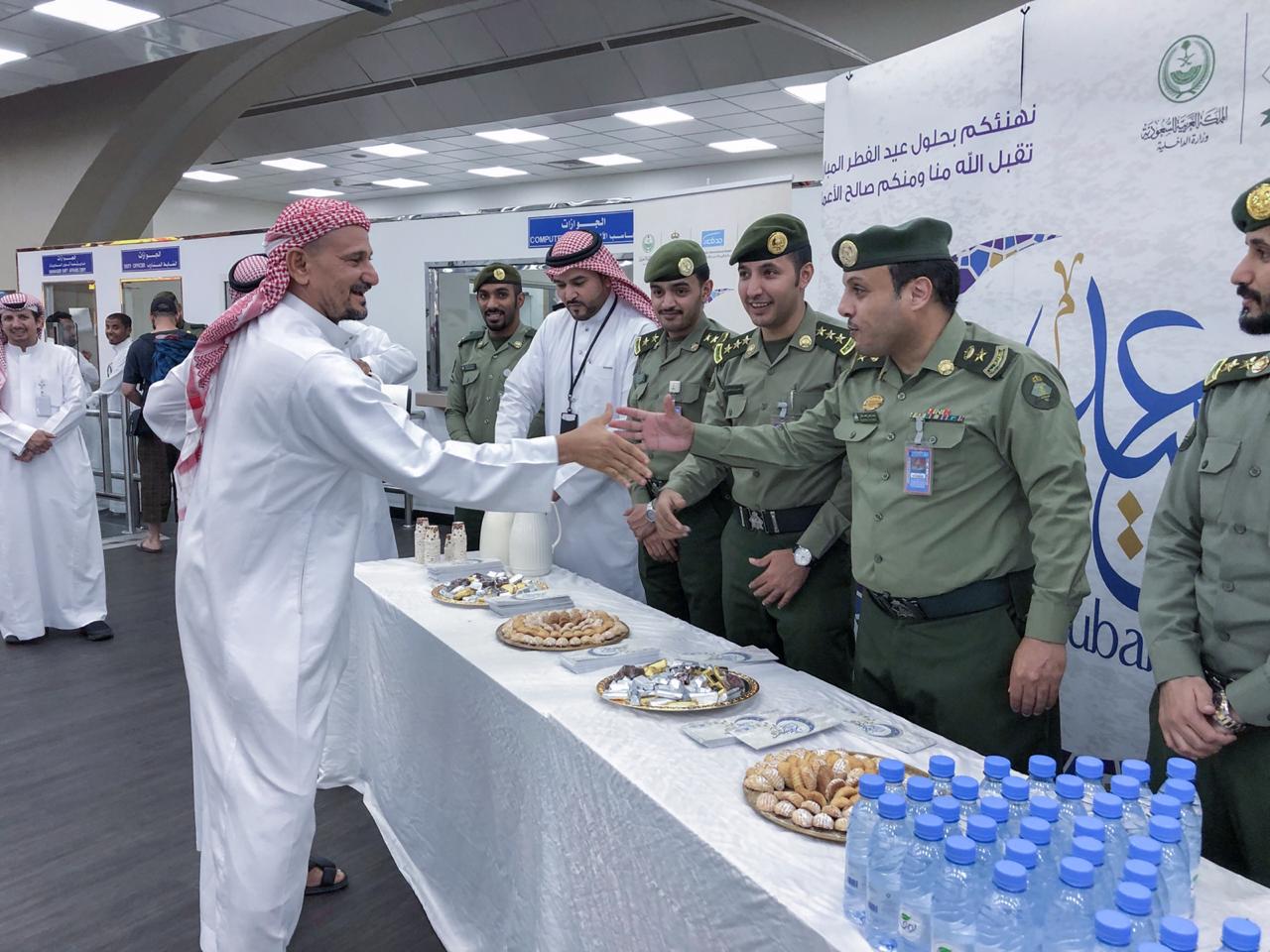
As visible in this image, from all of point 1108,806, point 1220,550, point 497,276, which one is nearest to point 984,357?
point 1220,550

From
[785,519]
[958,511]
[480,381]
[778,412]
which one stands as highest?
[480,381]

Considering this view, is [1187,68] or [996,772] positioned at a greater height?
[1187,68]

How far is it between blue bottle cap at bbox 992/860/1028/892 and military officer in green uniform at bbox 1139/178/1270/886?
0.85 meters

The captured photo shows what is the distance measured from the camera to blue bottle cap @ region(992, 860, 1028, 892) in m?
0.91

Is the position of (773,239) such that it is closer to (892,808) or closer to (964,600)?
(964,600)

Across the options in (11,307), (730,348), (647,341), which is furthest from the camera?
(11,307)

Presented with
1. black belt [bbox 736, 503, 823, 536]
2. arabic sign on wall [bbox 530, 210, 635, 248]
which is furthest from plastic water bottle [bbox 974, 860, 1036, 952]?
arabic sign on wall [bbox 530, 210, 635, 248]

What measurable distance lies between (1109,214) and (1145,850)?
2.03 metres

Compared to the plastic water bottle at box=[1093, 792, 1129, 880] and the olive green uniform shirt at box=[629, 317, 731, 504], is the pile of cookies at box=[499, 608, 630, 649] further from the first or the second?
the plastic water bottle at box=[1093, 792, 1129, 880]

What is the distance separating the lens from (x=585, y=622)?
2336 mm

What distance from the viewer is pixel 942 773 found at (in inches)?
46.7

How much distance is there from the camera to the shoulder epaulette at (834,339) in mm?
2682

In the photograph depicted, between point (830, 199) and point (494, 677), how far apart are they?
228 cm

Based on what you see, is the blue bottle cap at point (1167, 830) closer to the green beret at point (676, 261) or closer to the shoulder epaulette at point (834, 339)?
the shoulder epaulette at point (834, 339)
